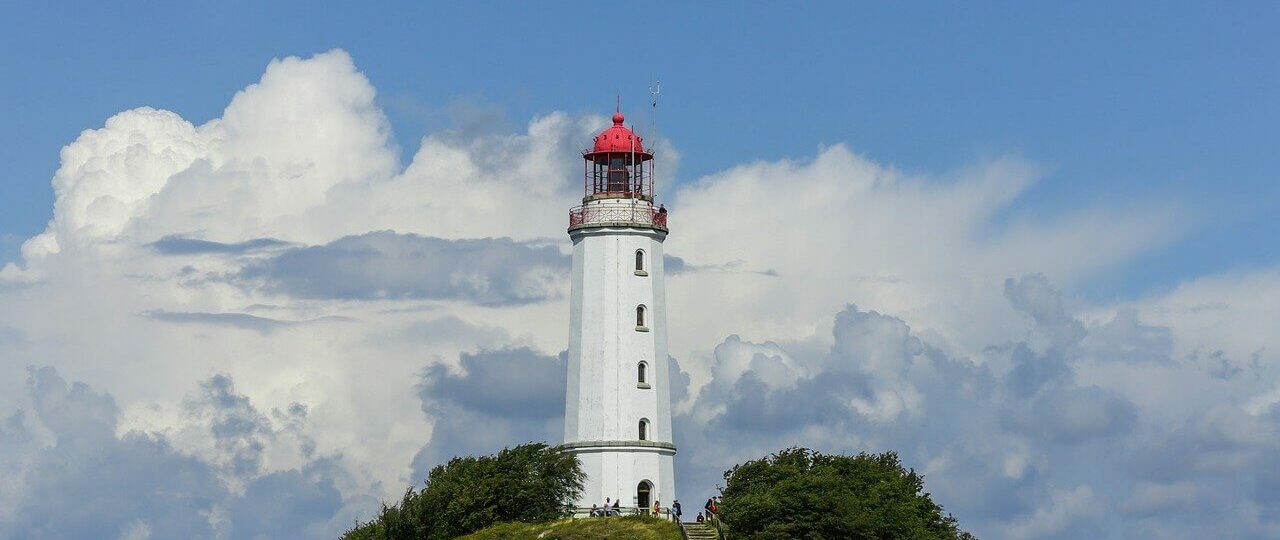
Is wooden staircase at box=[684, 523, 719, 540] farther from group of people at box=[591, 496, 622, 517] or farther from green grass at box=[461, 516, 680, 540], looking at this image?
group of people at box=[591, 496, 622, 517]

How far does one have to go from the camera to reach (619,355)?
342 ft

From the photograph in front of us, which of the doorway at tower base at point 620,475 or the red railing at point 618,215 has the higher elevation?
the red railing at point 618,215

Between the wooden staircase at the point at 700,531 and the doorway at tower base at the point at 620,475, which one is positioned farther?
the doorway at tower base at the point at 620,475

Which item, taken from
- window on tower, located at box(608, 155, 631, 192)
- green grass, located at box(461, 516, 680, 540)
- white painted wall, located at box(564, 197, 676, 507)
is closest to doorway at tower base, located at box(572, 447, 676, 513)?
white painted wall, located at box(564, 197, 676, 507)

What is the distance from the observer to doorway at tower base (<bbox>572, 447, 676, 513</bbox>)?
10350 cm

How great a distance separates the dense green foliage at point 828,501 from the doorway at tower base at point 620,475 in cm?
362

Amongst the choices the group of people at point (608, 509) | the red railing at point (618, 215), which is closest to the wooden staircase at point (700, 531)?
the group of people at point (608, 509)

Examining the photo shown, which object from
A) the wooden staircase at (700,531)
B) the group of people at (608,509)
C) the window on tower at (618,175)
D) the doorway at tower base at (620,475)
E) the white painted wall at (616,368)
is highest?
the window on tower at (618,175)

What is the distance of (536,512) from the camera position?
102 m

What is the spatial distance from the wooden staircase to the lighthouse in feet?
13.8

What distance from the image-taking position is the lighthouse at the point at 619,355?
104m

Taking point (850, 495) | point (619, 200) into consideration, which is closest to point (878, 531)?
point (850, 495)

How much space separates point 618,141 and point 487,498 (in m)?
19.6

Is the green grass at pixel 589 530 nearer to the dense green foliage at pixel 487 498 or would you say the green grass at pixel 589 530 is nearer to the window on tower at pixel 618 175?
the dense green foliage at pixel 487 498
